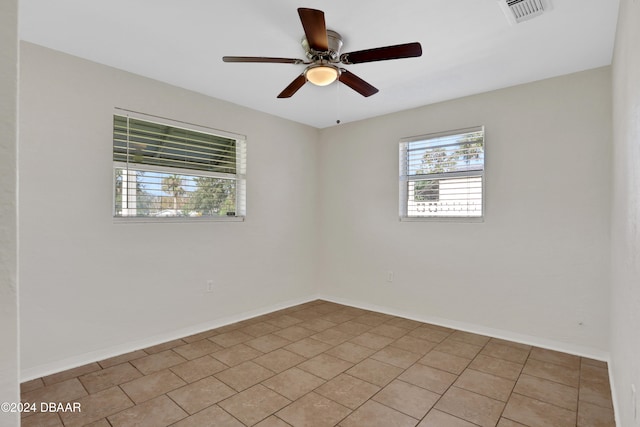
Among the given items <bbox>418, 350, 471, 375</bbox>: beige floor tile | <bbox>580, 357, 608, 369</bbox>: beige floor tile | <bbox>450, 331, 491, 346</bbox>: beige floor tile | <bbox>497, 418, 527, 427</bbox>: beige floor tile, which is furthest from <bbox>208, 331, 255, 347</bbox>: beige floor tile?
<bbox>580, 357, 608, 369</bbox>: beige floor tile

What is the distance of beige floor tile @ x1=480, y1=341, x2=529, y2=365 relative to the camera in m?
2.86

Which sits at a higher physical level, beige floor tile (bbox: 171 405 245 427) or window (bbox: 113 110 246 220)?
window (bbox: 113 110 246 220)

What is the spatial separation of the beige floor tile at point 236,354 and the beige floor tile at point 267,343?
0.06 meters

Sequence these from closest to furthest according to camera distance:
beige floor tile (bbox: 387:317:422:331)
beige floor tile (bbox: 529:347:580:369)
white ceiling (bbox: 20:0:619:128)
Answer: white ceiling (bbox: 20:0:619:128) < beige floor tile (bbox: 529:347:580:369) < beige floor tile (bbox: 387:317:422:331)

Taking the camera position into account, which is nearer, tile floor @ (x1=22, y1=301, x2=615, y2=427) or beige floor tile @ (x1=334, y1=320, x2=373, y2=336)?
tile floor @ (x1=22, y1=301, x2=615, y2=427)

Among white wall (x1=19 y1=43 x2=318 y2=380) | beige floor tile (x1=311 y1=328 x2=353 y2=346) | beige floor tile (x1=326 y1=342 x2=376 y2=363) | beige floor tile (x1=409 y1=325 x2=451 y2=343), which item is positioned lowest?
beige floor tile (x1=311 y1=328 x2=353 y2=346)

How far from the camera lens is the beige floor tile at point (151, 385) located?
88.5 inches

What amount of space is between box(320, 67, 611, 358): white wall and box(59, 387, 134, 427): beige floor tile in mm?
2902

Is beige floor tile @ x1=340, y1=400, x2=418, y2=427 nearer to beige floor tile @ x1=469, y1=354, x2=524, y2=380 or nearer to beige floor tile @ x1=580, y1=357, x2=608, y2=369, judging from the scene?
beige floor tile @ x1=469, y1=354, x2=524, y2=380

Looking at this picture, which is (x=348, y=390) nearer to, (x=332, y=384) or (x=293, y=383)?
(x=332, y=384)

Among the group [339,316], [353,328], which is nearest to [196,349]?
[353,328]

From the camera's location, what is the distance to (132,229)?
3.01 m

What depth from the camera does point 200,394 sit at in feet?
7.46

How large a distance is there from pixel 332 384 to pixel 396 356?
75cm
